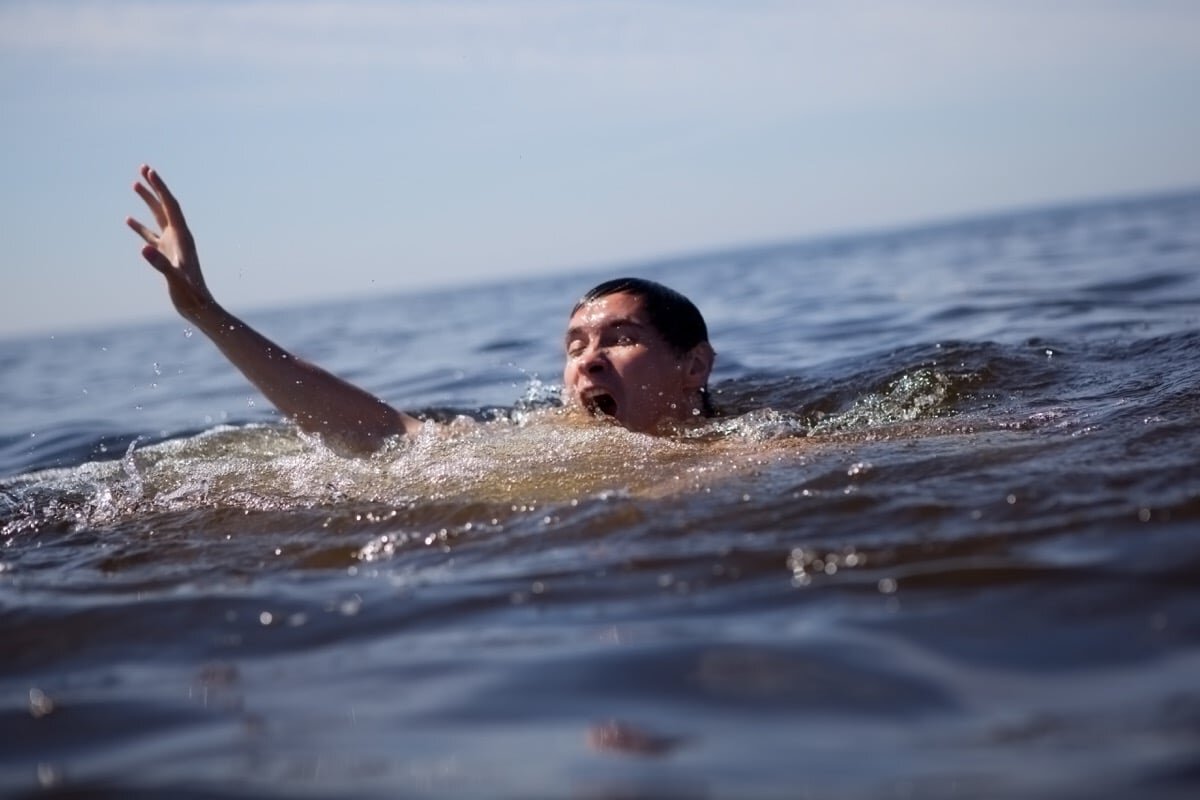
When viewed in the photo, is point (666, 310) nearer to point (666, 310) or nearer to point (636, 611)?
point (666, 310)

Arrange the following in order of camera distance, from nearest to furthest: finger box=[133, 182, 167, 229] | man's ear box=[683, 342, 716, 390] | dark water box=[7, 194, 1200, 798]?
1. dark water box=[7, 194, 1200, 798]
2. finger box=[133, 182, 167, 229]
3. man's ear box=[683, 342, 716, 390]

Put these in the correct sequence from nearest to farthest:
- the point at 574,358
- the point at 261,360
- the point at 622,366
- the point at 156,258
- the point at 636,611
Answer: the point at 636,611
the point at 156,258
the point at 261,360
the point at 622,366
the point at 574,358

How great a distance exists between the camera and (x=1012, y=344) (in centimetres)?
762

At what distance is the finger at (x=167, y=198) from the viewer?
205 inches

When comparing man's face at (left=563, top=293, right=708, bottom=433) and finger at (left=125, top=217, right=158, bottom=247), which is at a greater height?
finger at (left=125, top=217, right=158, bottom=247)

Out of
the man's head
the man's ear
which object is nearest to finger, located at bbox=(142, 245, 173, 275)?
the man's head

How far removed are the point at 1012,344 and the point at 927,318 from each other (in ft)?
10.2

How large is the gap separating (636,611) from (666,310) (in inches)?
108

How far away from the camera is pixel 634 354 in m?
5.49

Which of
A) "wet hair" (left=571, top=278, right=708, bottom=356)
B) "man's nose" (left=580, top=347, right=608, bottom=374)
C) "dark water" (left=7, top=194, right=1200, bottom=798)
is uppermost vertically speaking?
"wet hair" (left=571, top=278, right=708, bottom=356)

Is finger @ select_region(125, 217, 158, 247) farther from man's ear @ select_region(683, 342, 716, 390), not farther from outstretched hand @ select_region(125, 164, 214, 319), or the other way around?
man's ear @ select_region(683, 342, 716, 390)

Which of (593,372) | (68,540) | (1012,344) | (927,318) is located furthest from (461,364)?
(68,540)

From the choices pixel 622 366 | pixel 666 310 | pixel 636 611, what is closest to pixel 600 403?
pixel 622 366

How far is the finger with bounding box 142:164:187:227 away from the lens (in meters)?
5.21
